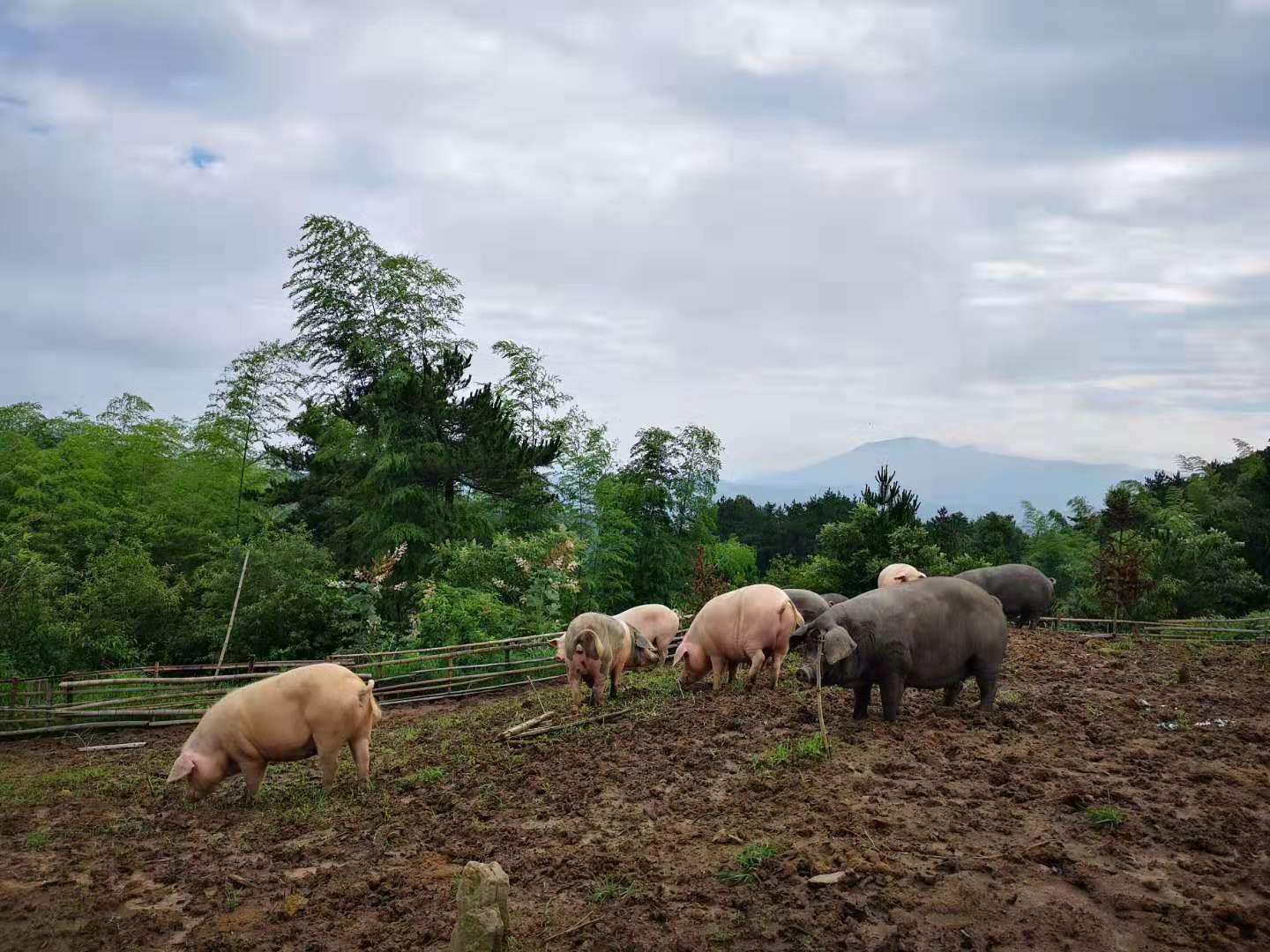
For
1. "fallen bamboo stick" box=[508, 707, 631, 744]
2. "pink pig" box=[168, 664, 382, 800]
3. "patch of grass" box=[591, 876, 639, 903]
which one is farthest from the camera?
"fallen bamboo stick" box=[508, 707, 631, 744]

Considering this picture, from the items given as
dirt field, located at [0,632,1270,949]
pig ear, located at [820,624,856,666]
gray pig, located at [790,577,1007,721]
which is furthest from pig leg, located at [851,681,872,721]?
pig ear, located at [820,624,856,666]

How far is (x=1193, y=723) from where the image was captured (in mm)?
8078

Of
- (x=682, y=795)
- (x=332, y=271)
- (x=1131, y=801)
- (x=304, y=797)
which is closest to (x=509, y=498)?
(x=332, y=271)

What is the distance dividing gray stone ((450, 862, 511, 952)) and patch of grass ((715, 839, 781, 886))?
144cm

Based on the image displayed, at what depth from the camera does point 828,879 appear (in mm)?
4977

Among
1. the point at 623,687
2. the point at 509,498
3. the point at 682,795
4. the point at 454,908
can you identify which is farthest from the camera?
the point at 509,498

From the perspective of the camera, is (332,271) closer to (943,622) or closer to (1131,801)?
(943,622)

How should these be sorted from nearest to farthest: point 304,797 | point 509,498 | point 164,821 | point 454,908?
point 454,908, point 164,821, point 304,797, point 509,498

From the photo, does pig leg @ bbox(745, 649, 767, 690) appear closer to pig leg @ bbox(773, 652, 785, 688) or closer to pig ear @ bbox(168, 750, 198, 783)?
pig leg @ bbox(773, 652, 785, 688)

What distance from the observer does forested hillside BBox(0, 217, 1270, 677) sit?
17.3m

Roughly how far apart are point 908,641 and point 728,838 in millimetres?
3228

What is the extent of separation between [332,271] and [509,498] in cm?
900

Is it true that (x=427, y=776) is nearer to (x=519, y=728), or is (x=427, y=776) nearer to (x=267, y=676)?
(x=519, y=728)

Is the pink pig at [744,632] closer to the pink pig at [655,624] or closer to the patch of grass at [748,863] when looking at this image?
the pink pig at [655,624]
